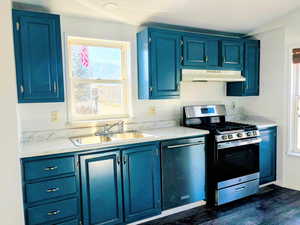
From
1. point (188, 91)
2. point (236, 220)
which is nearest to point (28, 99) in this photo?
point (188, 91)

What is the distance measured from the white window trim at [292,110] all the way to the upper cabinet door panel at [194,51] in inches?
50.9

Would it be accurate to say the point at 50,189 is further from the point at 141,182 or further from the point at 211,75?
the point at 211,75

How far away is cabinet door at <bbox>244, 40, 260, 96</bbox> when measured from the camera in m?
3.63

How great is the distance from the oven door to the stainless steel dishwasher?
0.22m

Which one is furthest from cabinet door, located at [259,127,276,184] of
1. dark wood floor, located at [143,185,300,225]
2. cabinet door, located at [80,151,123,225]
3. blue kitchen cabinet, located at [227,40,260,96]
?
cabinet door, located at [80,151,123,225]

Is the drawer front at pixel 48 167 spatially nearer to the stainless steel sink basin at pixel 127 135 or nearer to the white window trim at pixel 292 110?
the stainless steel sink basin at pixel 127 135

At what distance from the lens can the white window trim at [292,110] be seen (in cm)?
346

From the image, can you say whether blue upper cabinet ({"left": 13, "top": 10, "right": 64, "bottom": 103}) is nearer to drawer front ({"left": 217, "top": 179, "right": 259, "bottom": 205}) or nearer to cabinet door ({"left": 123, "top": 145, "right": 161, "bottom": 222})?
cabinet door ({"left": 123, "top": 145, "right": 161, "bottom": 222})

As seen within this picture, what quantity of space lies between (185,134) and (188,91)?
0.95 metres

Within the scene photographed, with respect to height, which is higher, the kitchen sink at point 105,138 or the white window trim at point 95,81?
the white window trim at point 95,81

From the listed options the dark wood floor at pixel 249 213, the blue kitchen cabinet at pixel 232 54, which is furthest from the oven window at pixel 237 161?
the blue kitchen cabinet at pixel 232 54

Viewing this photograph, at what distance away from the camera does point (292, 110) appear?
3.52 meters

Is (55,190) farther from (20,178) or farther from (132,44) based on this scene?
(132,44)

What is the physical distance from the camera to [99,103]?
3033 mm
